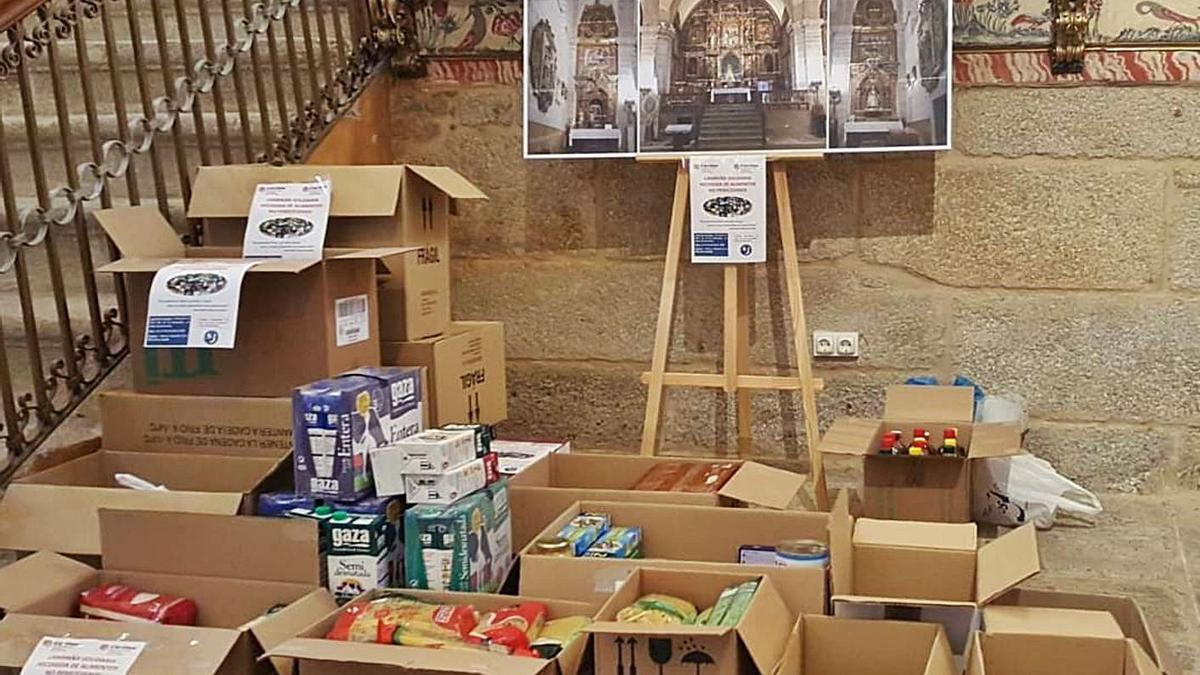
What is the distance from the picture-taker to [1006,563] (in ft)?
7.02

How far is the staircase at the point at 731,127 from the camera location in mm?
3500

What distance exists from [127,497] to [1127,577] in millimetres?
2139

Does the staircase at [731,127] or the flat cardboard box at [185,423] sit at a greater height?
the staircase at [731,127]

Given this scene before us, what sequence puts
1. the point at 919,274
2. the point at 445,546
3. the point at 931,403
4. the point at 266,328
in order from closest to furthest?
the point at 445,546, the point at 266,328, the point at 931,403, the point at 919,274

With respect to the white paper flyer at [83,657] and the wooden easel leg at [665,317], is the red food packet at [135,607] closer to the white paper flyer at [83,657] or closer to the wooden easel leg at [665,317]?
the white paper flyer at [83,657]

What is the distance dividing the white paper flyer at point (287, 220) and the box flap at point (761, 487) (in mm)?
1017

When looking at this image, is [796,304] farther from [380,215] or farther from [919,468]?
[380,215]

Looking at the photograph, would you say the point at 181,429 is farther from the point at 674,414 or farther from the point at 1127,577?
the point at 1127,577

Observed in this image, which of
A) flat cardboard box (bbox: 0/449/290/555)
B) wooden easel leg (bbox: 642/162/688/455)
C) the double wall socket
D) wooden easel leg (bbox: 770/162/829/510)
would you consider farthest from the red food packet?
the double wall socket

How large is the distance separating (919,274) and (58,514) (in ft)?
7.75

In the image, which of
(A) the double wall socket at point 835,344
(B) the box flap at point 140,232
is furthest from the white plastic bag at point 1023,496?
(B) the box flap at point 140,232

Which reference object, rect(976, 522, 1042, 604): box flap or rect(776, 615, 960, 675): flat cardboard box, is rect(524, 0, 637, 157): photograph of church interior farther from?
rect(776, 615, 960, 675): flat cardboard box

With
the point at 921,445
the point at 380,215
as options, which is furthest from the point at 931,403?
the point at 380,215

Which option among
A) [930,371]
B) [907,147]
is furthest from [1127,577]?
[907,147]
